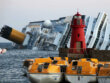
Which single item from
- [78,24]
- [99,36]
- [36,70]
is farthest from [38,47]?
[36,70]

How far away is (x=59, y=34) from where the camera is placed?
127500 mm

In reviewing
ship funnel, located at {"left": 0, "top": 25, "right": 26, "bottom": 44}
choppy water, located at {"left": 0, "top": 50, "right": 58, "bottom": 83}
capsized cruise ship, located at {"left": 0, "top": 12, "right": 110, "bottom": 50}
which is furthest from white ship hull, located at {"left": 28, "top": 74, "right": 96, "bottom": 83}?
ship funnel, located at {"left": 0, "top": 25, "right": 26, "bottom": 44}

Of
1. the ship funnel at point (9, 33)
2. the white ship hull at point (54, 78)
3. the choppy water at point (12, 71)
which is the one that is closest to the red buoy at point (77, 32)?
the choppy water at point (12, 71)

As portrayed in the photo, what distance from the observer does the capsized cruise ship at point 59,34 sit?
11419 cm

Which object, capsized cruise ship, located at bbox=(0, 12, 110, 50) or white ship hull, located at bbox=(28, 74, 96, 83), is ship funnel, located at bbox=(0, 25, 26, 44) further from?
white ship hull, located at bbox=(28, 74, 96, 83)

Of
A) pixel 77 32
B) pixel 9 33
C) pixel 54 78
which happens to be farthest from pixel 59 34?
pixel 54 78

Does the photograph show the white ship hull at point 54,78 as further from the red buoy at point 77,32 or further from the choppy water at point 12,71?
the red buoy at point 77,32

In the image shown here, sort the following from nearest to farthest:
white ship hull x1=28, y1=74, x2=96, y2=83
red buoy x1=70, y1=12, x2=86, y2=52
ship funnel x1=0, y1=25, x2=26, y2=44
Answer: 1. white ship hull x1=28, y1=74, x2=96, y2=83
2. red buoy x1=70, y1=12, x2=86, y2=52
3. ship funnel x1=0, y1=25, x2=26, y2=44

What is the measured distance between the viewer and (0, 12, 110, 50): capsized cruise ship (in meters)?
114

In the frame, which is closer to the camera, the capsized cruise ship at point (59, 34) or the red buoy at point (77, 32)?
the red buoy at point (77, 32)

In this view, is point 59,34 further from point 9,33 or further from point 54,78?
point 54,78

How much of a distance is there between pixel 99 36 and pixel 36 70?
81875mm

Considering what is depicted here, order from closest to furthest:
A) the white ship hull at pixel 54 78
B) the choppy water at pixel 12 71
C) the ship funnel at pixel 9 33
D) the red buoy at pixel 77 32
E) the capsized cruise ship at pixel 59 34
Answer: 1. the white ship hull at pixel 54 78
2. the choppy water at pixel 12 71
3. the red buoy at pixel 77 32
4. the capsized cruise ship at pixel 59 34
5. the ship funnel at pixel 9 33

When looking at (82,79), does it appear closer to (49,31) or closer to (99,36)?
(99,36)
